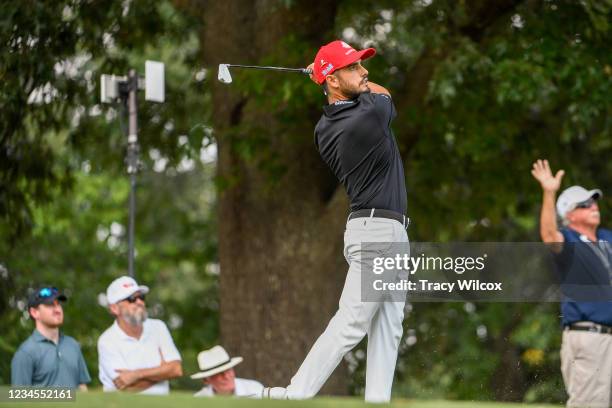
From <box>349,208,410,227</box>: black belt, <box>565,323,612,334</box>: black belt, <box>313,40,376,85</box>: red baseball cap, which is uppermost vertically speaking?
<box>313,40,376,85</box>: red baseball cap

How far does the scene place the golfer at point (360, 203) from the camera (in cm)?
666

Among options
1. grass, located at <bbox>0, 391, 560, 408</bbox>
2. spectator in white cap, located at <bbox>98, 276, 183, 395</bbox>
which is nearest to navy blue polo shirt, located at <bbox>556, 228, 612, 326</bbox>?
spectator in white cap, located at <bbox>98, 276, 183, 395</bbox>

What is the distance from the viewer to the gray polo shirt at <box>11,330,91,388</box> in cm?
848

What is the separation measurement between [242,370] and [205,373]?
8.48 ft

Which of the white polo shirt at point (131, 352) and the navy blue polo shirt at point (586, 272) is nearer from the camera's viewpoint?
the navy blue polo shirt at point (586, 272)

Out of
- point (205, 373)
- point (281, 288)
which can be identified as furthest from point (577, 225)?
point (281, 288)

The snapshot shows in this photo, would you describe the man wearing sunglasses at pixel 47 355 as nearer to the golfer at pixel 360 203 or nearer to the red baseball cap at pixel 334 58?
the golfer at pixel 360 203

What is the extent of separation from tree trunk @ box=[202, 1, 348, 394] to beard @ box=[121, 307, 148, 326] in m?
2.84

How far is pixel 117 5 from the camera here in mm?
12695

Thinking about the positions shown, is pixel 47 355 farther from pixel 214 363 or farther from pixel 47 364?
pixel 214 363

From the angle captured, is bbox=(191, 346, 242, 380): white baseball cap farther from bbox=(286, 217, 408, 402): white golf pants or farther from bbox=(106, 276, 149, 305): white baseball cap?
bbox=(286, 217, 408, 402): white golf pants

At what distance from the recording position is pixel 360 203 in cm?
679

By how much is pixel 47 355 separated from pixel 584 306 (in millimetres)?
3564

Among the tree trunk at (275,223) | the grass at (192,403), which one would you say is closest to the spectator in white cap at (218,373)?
the tree trunk at (275,223)
